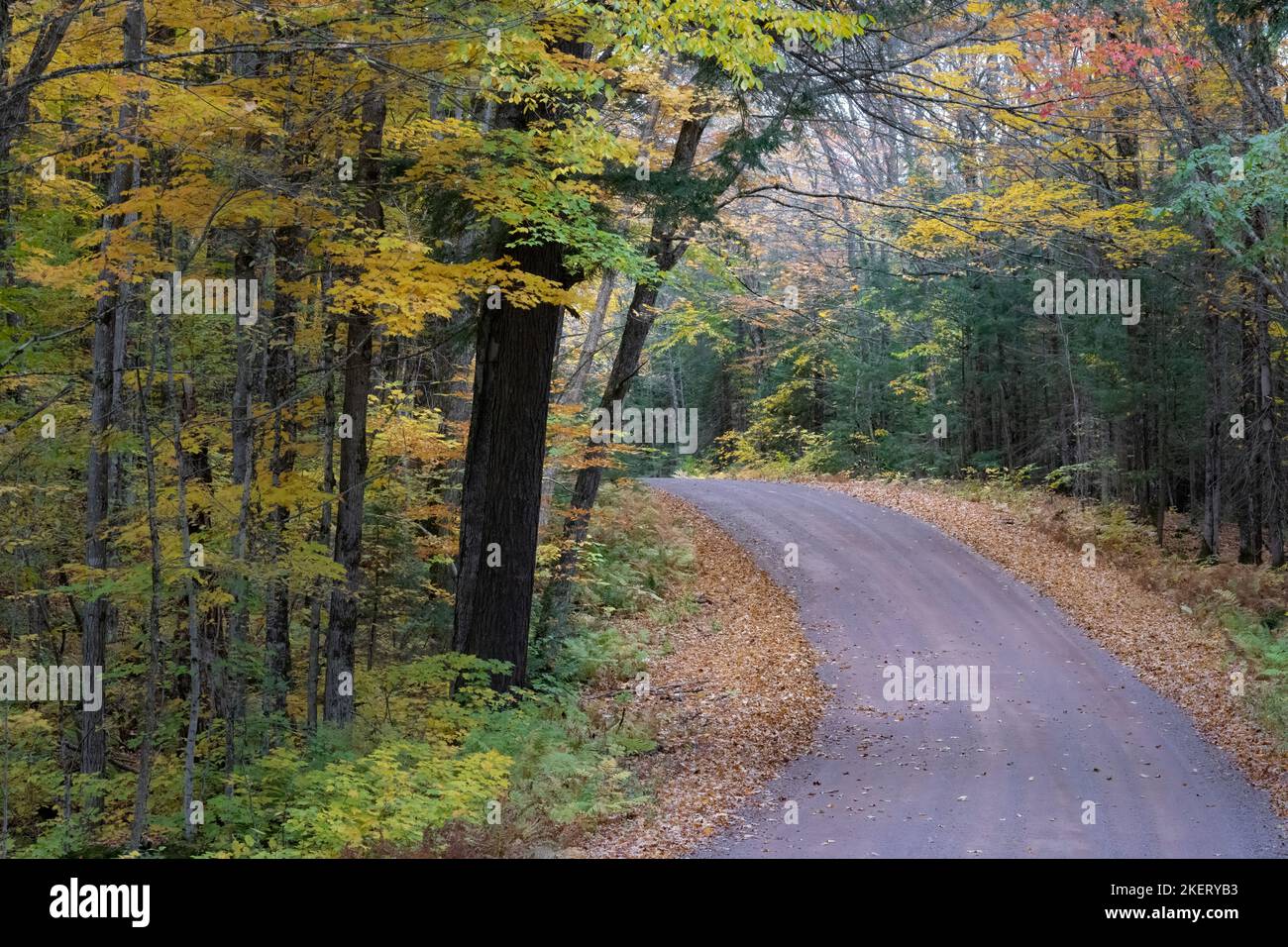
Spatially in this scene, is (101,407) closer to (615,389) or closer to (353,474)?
(353,474)

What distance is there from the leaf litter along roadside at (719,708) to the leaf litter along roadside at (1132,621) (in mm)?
4712

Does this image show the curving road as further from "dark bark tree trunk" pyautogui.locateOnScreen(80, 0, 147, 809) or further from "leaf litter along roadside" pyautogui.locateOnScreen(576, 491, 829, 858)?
"dark bark tree trunk" pyautogui.locateOnScreen(80, 0, 147, 809)

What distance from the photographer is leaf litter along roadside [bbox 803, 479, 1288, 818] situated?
10.8 meters

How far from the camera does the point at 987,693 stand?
41.7 ft

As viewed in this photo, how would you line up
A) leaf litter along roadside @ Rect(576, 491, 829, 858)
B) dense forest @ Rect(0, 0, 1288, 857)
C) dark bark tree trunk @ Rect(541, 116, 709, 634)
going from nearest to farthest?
dense forest @ Rect(0, 0, 1288, 857), leaf litter along roadside @ Rect(576, 491, 829, 858), dark bark tree trunk @ Rect(541, 116, 709, 634)

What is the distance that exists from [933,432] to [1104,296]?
9214 mm

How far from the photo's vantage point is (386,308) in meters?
9.81

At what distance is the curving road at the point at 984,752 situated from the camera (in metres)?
8.02

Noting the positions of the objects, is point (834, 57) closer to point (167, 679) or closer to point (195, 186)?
point (195, 186)

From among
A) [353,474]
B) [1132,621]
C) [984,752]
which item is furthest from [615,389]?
[1132,621]

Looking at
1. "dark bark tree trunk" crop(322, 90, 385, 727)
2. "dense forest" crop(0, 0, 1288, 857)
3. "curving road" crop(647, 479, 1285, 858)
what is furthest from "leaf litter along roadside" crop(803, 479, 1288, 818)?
"dark bark tree trunk" crop(322, 90, 385, 727)

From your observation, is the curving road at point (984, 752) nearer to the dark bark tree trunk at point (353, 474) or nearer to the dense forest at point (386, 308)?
the dense forest at point (386, 308)

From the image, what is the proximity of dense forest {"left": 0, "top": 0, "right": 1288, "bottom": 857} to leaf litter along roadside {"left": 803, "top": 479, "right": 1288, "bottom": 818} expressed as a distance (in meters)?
3.38

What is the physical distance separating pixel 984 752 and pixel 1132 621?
7084 millimetres
